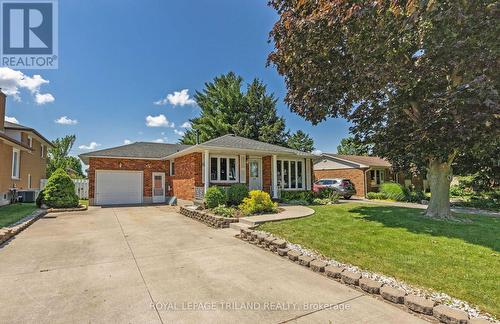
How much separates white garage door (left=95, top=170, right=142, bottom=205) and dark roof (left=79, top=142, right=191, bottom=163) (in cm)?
119

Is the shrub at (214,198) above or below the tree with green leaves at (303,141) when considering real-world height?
below

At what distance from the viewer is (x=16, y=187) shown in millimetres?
17172

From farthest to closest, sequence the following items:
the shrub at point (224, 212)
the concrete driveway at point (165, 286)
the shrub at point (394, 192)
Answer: the shrub at point (394, 192) < the shrub at point (224, 212) < the concrete driveway at point (165, 286)

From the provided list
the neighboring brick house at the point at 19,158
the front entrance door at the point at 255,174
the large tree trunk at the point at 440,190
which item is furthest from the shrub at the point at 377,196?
the neighboring brick house at the point at 19,158

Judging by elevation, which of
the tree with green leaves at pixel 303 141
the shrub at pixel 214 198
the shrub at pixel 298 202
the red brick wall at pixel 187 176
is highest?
the tree with green leaves at pixel 303 141

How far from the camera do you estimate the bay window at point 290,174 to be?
18.1 metres

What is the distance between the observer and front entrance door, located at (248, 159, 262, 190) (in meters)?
16.6

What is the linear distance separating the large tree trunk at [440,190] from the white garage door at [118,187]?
1721 cm

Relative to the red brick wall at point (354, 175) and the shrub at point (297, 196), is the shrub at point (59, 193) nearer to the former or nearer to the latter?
the shrub at point (297, 196)

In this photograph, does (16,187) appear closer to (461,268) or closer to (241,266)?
(241,266)

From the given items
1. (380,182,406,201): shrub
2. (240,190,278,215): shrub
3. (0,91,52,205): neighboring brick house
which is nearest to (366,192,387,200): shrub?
(380,182,406,201): shrub

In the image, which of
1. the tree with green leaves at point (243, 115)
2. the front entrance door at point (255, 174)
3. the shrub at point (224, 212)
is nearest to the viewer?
the shrub at point (224, 212)

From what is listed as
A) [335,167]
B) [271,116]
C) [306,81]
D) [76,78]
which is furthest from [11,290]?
[271,116]

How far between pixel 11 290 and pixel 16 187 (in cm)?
1700
